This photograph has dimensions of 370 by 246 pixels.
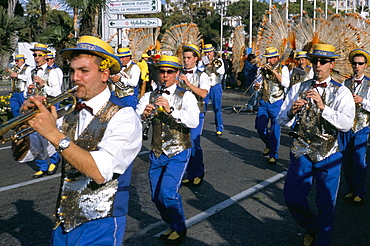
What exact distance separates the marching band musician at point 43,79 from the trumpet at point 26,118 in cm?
588

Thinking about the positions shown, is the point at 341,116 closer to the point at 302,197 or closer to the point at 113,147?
the point at 302,197

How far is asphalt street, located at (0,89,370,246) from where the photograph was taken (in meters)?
4.74

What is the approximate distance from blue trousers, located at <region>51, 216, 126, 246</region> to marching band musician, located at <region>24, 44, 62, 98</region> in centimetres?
599

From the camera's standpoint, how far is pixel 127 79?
10180mm

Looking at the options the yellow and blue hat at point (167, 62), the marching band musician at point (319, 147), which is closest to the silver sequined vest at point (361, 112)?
the marching band musician at point (319, 147)

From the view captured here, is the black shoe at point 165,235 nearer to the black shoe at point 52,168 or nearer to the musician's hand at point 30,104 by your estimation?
the musician's hand at point 30,104

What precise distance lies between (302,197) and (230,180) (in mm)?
2617

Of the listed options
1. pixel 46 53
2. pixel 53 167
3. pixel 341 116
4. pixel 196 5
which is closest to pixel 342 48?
pixel 341 116

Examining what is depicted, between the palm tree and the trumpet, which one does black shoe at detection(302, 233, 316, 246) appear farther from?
the palm tree

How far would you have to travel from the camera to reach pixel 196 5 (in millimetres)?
90875

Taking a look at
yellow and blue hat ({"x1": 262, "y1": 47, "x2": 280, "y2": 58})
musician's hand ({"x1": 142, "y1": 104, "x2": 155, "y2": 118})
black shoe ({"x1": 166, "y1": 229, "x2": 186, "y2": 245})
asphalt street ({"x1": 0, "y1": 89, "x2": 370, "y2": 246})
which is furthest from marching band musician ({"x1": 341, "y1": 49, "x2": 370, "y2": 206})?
musician's hand ({"x1": 142, "y1": 104, "x2": 155, "y2": 118})

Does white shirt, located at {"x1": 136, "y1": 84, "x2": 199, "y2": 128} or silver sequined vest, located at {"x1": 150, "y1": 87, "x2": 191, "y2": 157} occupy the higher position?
white shirt, located at {"x1": 136, "y1": 84, "x2": 199, "y2": 128}

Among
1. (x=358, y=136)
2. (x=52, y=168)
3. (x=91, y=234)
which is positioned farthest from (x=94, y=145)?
(x=52, y=168)

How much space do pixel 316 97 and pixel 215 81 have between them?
740 centimetres
